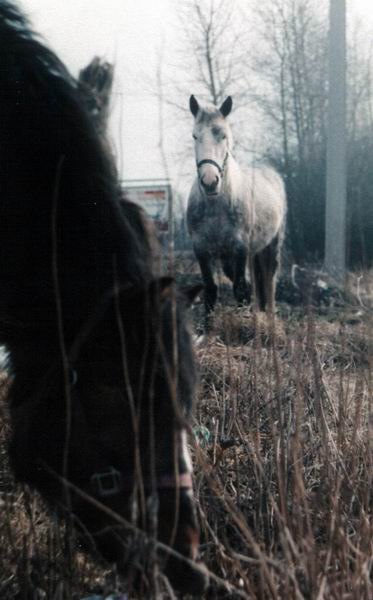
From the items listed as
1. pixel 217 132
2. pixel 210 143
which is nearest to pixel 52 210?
pixel 210 143

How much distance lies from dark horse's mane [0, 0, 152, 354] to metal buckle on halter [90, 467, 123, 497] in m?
0.40

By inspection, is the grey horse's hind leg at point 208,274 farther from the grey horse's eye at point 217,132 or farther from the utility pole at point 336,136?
the utility pole at point 336,136

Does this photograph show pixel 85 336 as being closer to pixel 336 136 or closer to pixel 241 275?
pixel 241 275

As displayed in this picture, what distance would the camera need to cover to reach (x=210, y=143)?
8.10m

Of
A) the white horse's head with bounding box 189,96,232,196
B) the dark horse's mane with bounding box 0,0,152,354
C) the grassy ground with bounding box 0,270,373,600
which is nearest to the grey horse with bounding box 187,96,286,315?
the white horse's head with bounding box 189,96,232,196

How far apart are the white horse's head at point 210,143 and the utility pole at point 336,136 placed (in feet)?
17.7

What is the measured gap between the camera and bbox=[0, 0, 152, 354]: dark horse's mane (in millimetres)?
2211

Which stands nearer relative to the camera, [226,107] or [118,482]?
[118,482]

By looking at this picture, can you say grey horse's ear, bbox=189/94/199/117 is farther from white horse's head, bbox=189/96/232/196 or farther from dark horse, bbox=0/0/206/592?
dark horse, bbox=0/0/206/592

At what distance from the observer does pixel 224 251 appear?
8.48 meters

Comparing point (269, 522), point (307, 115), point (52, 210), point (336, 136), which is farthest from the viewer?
point (307, 115)

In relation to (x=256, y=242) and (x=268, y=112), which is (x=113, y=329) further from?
(x=268, y=112)

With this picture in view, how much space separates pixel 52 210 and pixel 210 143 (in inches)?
238

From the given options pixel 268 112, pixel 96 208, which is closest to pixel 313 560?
pixel 96 208
